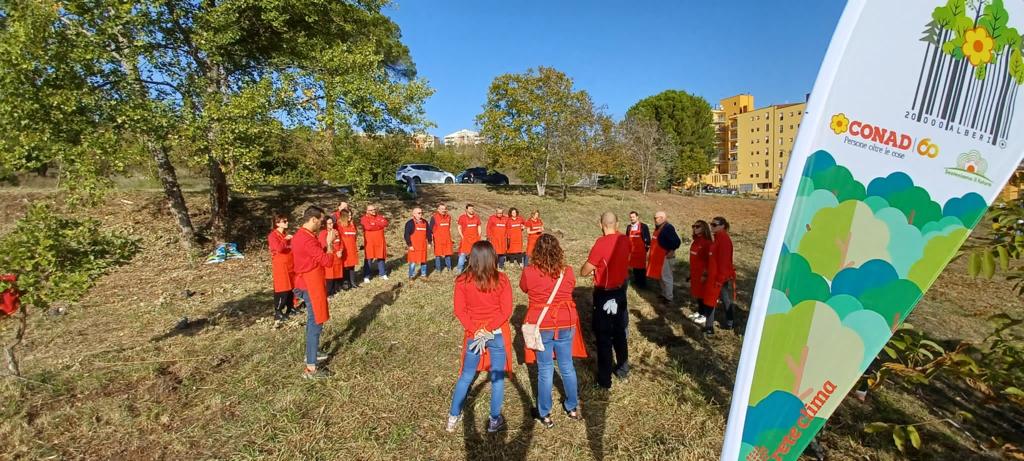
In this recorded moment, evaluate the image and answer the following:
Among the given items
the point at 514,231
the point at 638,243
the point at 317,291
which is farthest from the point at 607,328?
the point at 514,231

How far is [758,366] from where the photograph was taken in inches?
50.6

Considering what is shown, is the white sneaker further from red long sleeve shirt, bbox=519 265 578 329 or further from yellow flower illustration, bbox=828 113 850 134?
yellow flower illustration, bbox=828 113 850 134

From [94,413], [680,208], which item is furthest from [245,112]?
[680,208]

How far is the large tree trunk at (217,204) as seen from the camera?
1291 cm

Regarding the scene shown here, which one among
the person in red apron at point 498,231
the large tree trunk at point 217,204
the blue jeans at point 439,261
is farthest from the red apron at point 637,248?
the large tree trunk at point 217,204

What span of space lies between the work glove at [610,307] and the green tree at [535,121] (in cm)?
1927

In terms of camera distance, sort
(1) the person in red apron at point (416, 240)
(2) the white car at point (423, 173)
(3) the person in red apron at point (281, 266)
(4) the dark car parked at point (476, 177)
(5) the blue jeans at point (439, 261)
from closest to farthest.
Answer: (3) the person in red apron at point (281, 266) → (1) the person in red apron at point (416, 240) → (5) the blue jeans at point (439, 261) → (2) the white car at point (423, 173) → (4) the dark car parked at point (476, 177)

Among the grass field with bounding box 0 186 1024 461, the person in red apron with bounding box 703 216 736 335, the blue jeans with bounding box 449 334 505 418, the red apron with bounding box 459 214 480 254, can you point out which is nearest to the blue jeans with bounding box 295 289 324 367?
the grass field with bounding box 0 186 1024 461

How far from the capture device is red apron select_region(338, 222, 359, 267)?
8.68 m

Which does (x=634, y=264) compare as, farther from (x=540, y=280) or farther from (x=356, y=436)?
(x=356, y=436)

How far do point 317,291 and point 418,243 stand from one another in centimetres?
480

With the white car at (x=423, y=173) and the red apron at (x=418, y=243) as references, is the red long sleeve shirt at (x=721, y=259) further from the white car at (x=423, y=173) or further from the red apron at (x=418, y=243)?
the white car at (x=423, y=173)

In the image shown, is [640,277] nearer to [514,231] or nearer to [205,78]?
[514,231]

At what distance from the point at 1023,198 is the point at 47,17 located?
42.7ft
